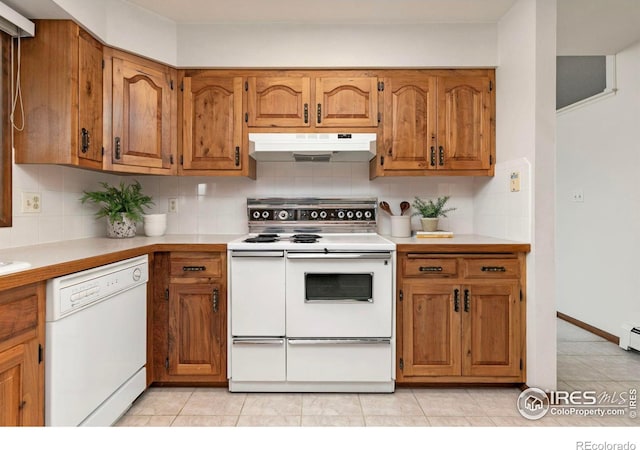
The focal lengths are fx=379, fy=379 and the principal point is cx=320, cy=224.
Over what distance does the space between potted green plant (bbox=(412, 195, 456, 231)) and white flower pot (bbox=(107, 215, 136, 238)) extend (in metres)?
2.04

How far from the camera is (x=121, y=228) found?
2.52 meters

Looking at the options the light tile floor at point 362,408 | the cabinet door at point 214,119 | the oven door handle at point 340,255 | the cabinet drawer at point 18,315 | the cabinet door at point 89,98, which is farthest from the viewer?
the cabinet door at point 214,119

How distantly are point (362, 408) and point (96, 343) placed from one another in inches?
55.2

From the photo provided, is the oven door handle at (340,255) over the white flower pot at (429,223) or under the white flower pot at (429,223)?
under

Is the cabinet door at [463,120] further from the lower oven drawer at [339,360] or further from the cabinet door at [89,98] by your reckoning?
the cabinet door at [89,98]

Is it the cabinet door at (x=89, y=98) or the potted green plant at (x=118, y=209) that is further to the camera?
the potted green plant at (x=118, y=209)

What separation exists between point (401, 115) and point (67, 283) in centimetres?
216

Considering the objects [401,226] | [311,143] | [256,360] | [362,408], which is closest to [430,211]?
[401,226]

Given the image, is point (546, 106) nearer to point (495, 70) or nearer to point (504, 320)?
point (495, 70)

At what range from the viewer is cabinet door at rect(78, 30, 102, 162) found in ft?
6.84

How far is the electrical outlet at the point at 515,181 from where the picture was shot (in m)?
2.33

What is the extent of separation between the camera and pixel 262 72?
2619 mm

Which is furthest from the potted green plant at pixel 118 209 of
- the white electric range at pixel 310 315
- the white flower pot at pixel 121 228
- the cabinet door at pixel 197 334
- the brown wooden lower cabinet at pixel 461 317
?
the brown wooden lower cabinet at pixel 461 317

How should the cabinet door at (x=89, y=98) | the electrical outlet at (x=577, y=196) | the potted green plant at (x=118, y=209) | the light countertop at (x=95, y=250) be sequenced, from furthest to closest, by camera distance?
the electrical outlet at (x=577, y=196), the potted green plant at (x=118, y=209), the cabinet door at (x=89, y=98), the light countertop at (x=95, y=250)
